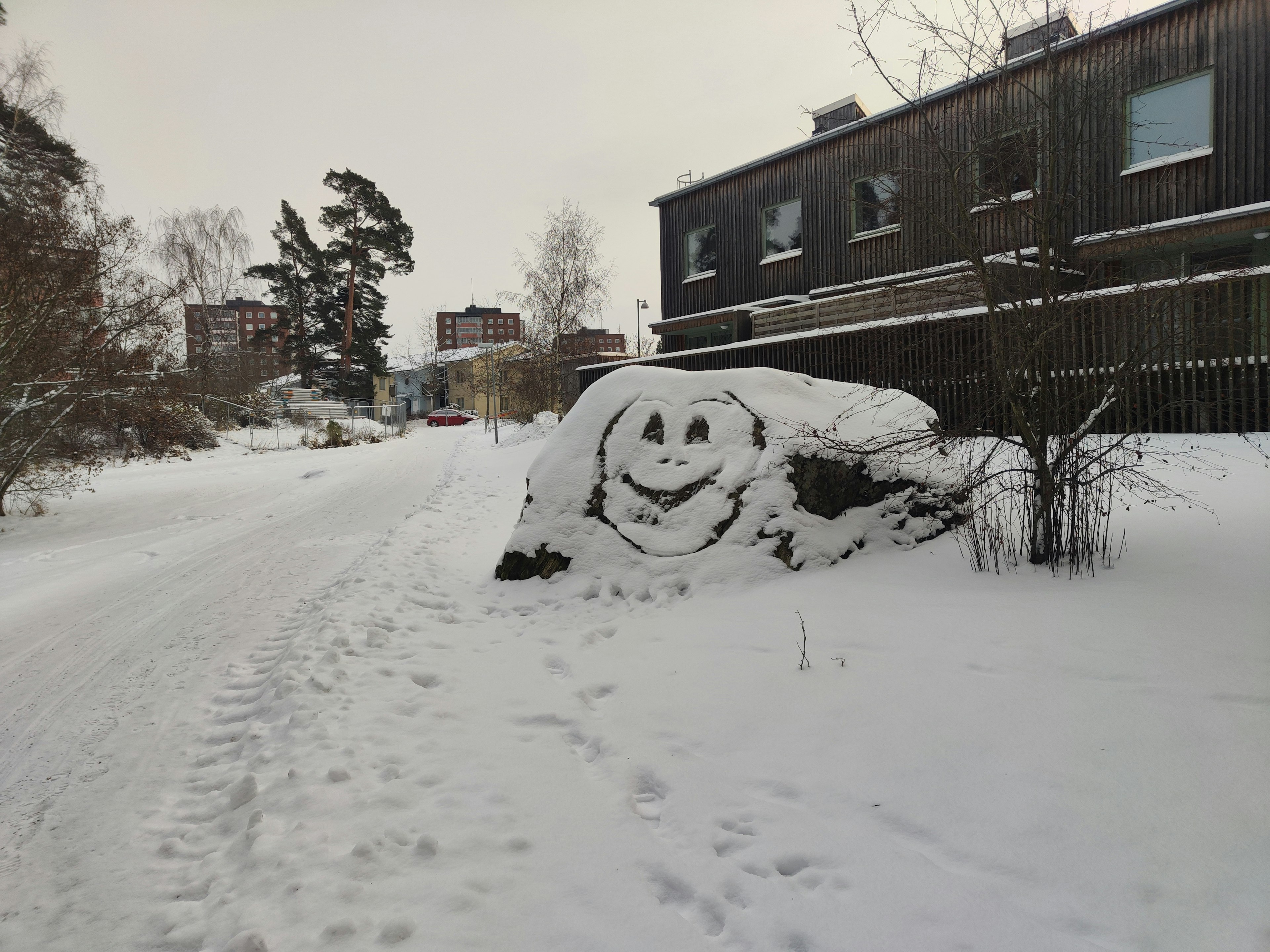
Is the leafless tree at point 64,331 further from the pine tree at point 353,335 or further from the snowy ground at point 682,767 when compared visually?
the pine tree at point 353,335

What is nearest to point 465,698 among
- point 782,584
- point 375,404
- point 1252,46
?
point 782,584

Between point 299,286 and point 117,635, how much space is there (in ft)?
120

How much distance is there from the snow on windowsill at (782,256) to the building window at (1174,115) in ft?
21.9

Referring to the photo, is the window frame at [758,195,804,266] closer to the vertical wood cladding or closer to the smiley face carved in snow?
the vertical wood cladding

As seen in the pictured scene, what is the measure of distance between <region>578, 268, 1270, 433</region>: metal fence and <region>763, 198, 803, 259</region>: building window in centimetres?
475

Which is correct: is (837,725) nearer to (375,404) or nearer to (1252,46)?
(1252,46)

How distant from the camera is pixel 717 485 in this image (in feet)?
16.3

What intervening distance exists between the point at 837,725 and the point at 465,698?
1.82 meters

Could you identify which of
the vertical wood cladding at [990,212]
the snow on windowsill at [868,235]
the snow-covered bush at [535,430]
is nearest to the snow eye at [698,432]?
the vertical wood cladding at [990,212]

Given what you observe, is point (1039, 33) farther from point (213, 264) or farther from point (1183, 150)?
point (213, 264)

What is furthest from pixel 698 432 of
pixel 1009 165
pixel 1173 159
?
pixel 1173 159

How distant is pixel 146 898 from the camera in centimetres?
202

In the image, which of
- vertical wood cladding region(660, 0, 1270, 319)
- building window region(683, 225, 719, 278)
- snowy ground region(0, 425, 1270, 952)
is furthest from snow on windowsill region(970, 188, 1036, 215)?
building window region(683, 225, 719, 278)

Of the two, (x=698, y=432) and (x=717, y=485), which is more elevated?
(x=698, y=432)
